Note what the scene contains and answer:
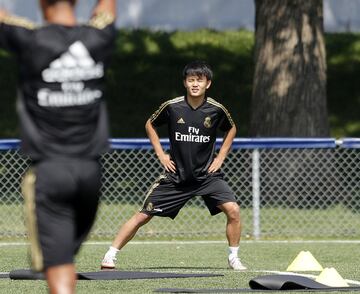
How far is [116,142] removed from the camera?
13984 mm

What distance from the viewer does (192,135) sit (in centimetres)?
1112

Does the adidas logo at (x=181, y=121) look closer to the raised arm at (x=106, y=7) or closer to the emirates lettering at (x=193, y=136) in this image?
the emirates lettering at (x=193, y=136)

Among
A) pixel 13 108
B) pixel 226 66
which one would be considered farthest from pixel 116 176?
pixel 226 66

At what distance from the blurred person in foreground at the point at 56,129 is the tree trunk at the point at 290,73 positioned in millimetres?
11736

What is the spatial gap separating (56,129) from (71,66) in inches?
11.3

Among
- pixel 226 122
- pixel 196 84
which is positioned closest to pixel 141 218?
pixel 226 122

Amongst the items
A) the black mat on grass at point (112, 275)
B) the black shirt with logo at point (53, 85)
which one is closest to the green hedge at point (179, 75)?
the black mat on grass at point (112, 275)

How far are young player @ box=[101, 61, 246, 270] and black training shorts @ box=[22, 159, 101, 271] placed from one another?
5.35m

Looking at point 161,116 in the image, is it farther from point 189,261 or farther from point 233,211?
point 189,261

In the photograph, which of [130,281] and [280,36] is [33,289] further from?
[280,36]

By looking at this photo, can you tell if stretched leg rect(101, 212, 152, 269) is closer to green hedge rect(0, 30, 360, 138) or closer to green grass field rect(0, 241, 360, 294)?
green grass field rect(0, 241, 360, 294)

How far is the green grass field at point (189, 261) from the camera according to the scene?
960 cm

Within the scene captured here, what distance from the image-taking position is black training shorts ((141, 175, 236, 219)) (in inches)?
435

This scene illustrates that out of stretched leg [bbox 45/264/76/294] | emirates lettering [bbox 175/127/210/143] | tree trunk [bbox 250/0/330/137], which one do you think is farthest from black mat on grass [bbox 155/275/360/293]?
tree trunk [bbox 250/0/330/137]
